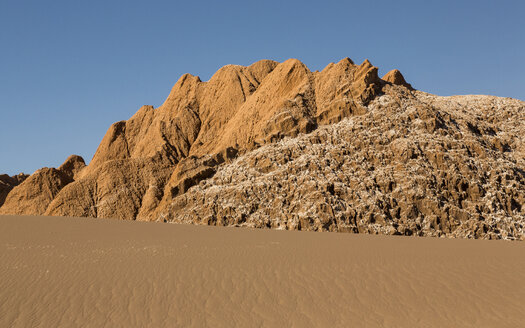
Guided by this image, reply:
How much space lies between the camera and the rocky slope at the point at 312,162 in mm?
25359

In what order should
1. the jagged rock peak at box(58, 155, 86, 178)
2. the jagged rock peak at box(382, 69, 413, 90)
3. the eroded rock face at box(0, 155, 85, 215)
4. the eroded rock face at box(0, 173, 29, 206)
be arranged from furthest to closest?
the eroded rock face at box(0, 173, 29, 206)
the jagged rock peak at box(58, 155, 86, 178)
the jagged rock peak at box(382, 69, 413, 90)
the eroded rock face at box(0, 155, 85, 215)

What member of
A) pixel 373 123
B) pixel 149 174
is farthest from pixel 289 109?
pixel 149 174

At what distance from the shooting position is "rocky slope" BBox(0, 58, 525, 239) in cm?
2536

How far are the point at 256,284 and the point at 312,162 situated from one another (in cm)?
1796

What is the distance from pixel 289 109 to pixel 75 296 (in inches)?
1044

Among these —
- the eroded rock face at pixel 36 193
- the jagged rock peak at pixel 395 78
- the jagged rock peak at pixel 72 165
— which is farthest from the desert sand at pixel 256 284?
the jagged rock peak at pixel 72 165

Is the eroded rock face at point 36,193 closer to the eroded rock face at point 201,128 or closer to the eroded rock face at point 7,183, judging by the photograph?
the eroded rock face at point 201,128

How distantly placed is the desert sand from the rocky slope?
7.36 m

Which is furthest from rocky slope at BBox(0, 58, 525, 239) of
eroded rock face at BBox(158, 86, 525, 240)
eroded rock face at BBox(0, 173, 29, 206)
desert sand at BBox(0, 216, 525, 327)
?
eroded rock face at BBox(0, 173, 29, 206)

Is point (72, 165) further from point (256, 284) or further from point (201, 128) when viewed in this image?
point (256, 284)

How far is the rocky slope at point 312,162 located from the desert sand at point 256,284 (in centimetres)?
736

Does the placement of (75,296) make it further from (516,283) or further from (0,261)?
(516,283)

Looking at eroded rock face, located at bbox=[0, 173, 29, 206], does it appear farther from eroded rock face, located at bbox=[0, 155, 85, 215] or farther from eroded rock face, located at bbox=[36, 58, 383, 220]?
eroded rock face, located at bbox=[36, 58, 383, 220]

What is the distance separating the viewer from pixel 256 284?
11578 mm
